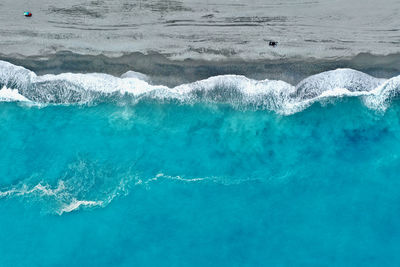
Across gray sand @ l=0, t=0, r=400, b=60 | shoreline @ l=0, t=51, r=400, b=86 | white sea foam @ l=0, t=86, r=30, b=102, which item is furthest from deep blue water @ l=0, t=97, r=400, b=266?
gray sand @ l=0, t=0, r=400, b=60

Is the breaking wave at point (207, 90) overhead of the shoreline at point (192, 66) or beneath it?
beneath

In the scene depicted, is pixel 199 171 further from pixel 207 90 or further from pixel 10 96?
pixel 10 96

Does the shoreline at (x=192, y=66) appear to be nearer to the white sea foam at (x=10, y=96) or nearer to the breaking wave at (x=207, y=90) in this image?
the breaking wave at (x=207, y=90)

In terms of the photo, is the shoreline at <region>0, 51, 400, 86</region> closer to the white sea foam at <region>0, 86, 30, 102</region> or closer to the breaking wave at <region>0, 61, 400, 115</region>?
the breaking wave at <region>0, 61, 400, 115</region>

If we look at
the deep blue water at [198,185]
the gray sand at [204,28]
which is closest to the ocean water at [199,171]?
the deep blue water at [198,185]

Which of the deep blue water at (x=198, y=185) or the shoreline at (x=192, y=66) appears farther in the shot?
the shoreline at (x=192, y=66)

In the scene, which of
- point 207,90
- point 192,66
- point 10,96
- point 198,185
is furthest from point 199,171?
point 10,96
